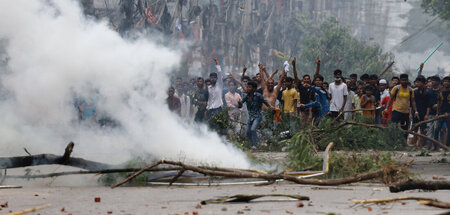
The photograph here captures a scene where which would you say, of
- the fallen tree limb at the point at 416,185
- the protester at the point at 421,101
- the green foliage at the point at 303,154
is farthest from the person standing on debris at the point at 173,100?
the fallen tree limb at the point at 416,185

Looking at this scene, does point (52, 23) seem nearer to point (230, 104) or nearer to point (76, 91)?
point (76, 91)

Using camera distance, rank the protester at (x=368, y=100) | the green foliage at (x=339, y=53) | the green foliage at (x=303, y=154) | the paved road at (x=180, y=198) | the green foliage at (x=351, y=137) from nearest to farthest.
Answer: the paved road at (x=180, y=198)
the green foliage at (x=303, y=154)
the green foliage at (x=351, y=137)
the protester at (x=368, y=100)
the green foliage at (x=339, y=53)

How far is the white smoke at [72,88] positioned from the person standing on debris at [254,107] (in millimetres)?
2793

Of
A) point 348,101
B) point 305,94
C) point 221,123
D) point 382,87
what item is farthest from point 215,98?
point 382,87

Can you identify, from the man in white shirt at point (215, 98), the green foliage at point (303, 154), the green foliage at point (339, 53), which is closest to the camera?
the green foliage at point (303, 154)

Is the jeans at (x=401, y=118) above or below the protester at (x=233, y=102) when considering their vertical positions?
below

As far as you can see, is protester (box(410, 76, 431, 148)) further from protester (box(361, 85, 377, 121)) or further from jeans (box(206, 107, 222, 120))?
jeans (box(206, 107, 222, 120))

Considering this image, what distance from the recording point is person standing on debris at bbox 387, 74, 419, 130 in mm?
14695

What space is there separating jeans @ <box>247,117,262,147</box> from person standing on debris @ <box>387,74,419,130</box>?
302 cm

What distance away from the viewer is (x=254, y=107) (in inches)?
538

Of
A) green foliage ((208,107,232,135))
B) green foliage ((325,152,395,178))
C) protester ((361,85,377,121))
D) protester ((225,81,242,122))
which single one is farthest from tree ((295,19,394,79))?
green foliage ((325,152,395,178))

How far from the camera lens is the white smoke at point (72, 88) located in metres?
10.3

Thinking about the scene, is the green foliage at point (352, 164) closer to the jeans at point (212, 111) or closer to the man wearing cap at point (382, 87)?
the man wearing cap at point (382, 87)

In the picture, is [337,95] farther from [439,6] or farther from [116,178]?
[439,6]
